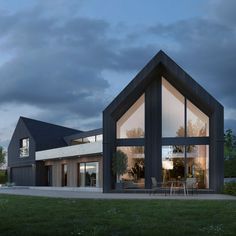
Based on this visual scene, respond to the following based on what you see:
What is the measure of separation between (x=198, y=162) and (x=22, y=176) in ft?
74.8

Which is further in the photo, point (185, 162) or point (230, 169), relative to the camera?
point (230, 169)

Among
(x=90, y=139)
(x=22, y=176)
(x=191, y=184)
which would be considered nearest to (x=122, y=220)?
(x=191, y=184)

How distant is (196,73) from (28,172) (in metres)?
20.0

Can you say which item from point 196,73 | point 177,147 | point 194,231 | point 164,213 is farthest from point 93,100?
point 194,231

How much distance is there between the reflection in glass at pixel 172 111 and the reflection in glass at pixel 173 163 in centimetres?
79

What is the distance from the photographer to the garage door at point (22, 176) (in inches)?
1614

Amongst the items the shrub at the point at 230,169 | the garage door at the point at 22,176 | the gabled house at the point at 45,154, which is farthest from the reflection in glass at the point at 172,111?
the garage door at the point at 22,176

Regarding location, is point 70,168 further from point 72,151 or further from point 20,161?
Result: point 20,161

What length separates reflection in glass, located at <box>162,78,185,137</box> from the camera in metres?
24.8

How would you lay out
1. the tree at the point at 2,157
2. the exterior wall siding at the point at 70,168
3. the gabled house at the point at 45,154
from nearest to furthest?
the exterior wall siding at the point at 70,168
the gabled house at the point at 45,154
the tree at the point at 2,157

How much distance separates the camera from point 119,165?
2428 cm

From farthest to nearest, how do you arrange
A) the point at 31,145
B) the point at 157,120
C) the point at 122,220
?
the point at 31,145 < the point at 157,120 < the point at 122,220

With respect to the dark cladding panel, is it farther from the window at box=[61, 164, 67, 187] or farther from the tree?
the tree

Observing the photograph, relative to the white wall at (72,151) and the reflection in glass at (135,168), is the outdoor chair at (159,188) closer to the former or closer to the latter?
the reflection in glass at (135,168)
